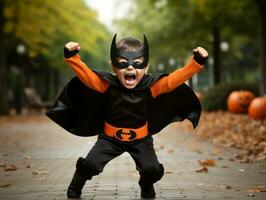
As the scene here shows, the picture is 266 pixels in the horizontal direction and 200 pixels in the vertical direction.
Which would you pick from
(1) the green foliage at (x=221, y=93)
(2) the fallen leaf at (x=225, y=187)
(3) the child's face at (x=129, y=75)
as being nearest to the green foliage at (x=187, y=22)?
(1) the green foliage at (x=221, y=93)

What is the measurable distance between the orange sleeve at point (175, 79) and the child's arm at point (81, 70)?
0.51m

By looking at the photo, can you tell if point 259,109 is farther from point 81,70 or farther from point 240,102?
point 81,70

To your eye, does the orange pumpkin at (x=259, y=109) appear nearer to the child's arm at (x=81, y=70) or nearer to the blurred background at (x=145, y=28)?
the blurred background at (x=145, y=28)

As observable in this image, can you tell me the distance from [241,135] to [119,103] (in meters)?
8.82

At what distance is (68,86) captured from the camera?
20.1 ft

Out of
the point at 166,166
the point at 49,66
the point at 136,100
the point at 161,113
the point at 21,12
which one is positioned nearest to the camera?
the point at 136,100

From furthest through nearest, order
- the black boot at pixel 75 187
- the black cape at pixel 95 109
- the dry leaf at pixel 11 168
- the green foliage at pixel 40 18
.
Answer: the green foliage at pixel 40 18
the dry leaf at pixel 11 168
the black cape at pixel 95 109
the black boot at pixel 75 187

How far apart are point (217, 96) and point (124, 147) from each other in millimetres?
19689

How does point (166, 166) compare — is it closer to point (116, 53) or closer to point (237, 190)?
point (237, 190)

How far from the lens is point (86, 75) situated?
230 inches

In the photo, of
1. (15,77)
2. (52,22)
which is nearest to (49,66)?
(15,77)

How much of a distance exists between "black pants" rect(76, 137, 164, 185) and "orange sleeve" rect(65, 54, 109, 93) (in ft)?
1.75

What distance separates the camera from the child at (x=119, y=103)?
5.85 metres

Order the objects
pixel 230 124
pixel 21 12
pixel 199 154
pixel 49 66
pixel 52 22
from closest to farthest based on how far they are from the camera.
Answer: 1. pixel 199 154
2. pixel 230 124
3. pixel 21 12
4. pixel 52 22
5. pixel 49 66
